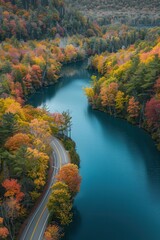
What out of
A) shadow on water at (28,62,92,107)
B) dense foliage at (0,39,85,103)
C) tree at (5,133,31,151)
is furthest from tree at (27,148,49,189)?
shadow on water at (28,62,92,107)

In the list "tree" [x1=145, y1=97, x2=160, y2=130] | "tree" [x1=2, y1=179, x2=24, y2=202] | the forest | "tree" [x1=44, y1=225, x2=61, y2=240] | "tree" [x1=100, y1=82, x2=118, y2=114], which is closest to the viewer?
"tree" [x1=44, y1=225, x2=61, y2=240]

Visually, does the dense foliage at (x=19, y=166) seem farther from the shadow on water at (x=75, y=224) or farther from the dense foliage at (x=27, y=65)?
the dense foliage at (x=27, y=65)

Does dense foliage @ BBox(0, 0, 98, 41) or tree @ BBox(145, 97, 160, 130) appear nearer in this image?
tree @ BBox(145, 97, 160, 130)

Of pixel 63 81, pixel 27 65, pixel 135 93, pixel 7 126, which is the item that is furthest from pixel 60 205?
pixel 63 81

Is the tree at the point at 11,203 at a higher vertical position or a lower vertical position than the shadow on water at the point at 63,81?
lower

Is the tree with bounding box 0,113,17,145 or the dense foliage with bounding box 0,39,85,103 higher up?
the dense foliage with bounding box 0,39,85,103

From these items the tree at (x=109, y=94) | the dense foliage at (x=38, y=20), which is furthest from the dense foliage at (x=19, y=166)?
the dense foliage at (x=38, y=20)

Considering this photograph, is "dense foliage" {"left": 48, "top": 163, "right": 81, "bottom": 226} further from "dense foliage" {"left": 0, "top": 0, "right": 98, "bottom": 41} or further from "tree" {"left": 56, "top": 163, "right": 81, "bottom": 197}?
"dense foliage" {"left": 0, "top": 0, "right": 98, "bottom": 41}
